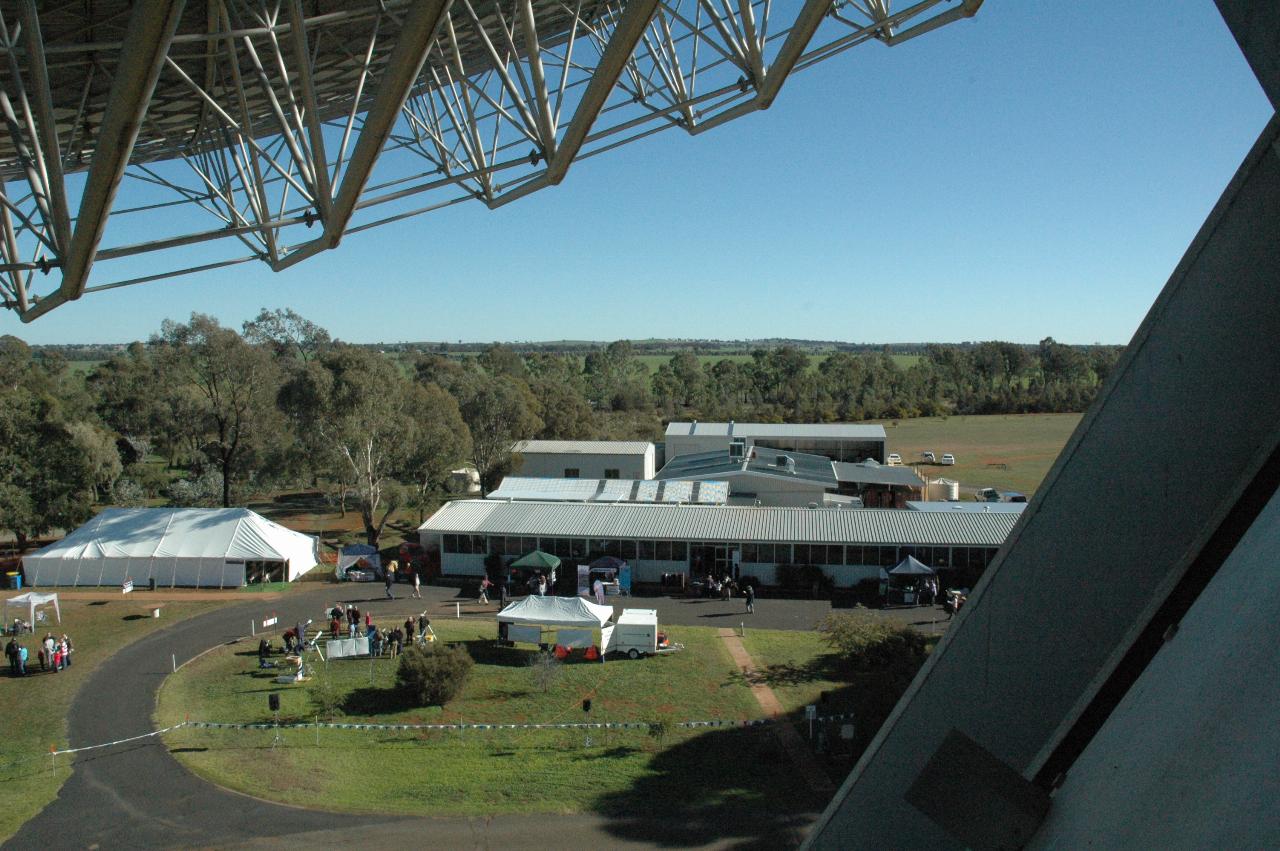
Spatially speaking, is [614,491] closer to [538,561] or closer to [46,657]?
[538,561]

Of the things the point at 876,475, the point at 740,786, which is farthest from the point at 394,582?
the point at 876,475

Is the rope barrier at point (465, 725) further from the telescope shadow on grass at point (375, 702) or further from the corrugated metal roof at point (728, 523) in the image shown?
the corrugated metal roof at point (728, 523)

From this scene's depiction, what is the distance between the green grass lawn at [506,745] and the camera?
10.5 metres

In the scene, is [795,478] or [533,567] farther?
[795,478]

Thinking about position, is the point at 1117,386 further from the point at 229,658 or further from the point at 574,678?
the point at 229,658

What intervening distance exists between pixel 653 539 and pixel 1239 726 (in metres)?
20.5

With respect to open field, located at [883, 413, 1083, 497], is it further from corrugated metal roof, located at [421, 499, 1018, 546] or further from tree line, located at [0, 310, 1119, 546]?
corrugated metal roof, located at [421, 499, 1018, 546]

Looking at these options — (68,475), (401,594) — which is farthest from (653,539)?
(68,475)

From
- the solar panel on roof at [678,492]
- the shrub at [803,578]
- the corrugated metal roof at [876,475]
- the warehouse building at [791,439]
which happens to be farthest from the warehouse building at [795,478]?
the shrub at [803,578]

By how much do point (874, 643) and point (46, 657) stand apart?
14.5 meters

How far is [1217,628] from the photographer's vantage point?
1418mm

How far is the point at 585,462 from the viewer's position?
109 ft

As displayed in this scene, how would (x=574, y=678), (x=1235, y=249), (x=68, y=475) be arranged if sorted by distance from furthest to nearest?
(x=68, y=475) < (x=574, y=678) < (x=1235, y=249)

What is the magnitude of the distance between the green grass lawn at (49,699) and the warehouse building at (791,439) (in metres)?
21.1
